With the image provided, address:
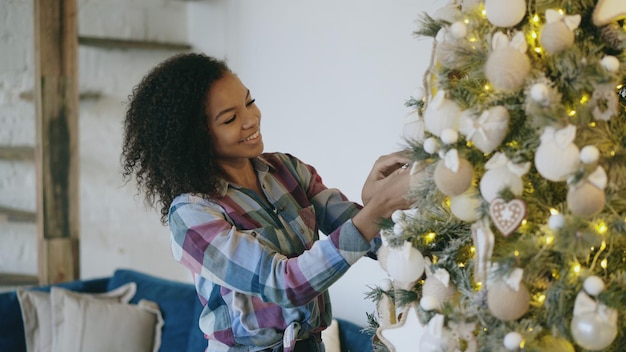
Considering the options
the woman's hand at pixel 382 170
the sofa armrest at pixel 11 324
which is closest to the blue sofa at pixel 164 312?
the sofa armrest at pixel 11 324

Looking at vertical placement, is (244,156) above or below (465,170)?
below

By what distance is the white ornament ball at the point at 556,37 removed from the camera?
44.3 inches

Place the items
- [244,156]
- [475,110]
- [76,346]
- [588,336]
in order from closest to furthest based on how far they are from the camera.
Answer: [588,336] < [475,110] < [244,156] < [76,346]

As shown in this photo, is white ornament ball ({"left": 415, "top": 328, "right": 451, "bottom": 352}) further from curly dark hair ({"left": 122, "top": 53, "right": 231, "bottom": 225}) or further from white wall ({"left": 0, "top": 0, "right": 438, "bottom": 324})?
white wall ({"left": 0, "top": 0, "right": 438, "bottom": 324})

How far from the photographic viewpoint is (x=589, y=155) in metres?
1.07

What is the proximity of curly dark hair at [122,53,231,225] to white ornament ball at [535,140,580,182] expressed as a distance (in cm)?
71

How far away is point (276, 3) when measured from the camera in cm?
340

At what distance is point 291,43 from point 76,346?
1.41 m

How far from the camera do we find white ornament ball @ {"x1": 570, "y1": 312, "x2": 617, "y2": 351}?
1.08m

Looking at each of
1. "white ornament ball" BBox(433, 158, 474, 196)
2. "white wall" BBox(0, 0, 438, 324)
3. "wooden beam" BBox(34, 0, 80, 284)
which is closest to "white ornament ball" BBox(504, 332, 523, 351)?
"white ornament ball" BBox(433, 158, 474, 196)

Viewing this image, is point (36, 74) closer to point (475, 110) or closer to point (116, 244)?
point (116, 244)

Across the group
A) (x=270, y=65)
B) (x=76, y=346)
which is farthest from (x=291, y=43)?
(x=76, y=346)

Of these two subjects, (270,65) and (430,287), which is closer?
(430,287)

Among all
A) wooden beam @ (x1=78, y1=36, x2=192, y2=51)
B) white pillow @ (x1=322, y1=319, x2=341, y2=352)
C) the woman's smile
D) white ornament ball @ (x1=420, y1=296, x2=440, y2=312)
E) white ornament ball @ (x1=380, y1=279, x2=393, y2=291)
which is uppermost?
the woman's smile
